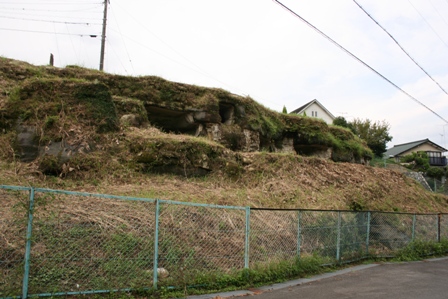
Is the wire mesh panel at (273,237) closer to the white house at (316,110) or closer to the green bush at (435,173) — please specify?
the green bush at (435,173)

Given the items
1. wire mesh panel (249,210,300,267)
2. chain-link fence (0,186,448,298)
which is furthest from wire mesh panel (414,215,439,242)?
wire mesh panel (249,210,300,267)

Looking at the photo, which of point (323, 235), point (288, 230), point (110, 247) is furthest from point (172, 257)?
point (323, 235)

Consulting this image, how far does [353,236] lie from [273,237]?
306cm

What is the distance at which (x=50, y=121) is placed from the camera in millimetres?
9008

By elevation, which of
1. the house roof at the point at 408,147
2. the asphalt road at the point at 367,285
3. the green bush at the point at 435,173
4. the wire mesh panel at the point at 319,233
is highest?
the house roof at the point at 408,147

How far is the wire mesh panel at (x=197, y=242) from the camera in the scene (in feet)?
18.1

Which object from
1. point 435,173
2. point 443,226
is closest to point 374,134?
point 435,173

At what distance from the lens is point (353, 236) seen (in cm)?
888

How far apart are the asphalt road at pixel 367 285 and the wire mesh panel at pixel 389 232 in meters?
1.19

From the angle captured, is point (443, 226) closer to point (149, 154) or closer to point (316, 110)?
point (149, 154)

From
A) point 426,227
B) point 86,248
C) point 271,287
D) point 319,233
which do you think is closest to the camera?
point 86,248

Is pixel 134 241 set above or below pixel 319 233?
above

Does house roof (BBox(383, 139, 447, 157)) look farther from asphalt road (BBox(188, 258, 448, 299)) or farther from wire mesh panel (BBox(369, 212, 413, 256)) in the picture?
asphalt road (BBox(188, 258, 448, 299))

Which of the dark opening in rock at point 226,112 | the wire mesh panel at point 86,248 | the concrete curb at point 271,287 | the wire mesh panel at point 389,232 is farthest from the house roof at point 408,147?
the wire mesh panel at point 86,248
